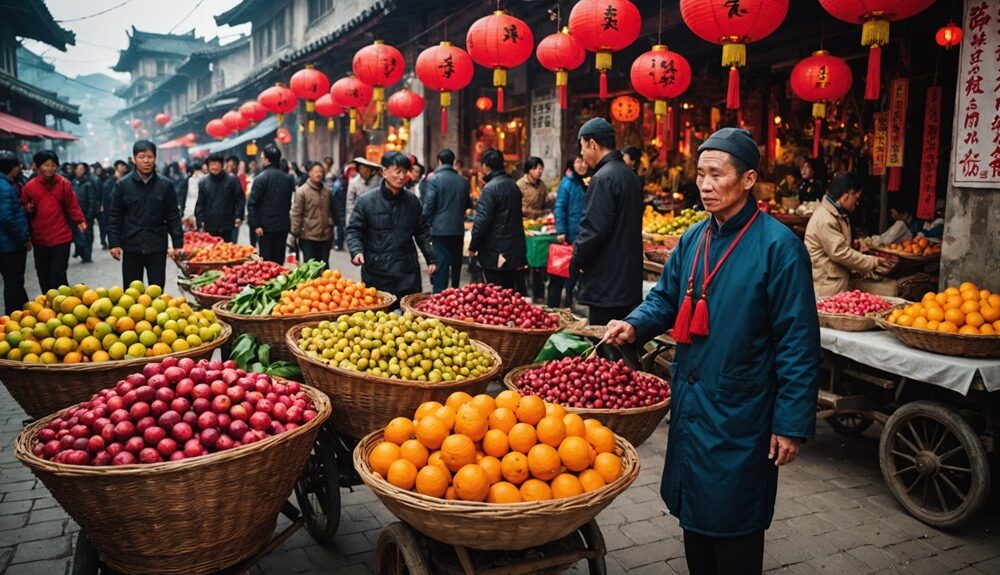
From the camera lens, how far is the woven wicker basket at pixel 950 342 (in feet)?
12.7

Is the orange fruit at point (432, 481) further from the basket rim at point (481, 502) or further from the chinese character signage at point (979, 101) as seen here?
the chinese character signage at point (979, 101)

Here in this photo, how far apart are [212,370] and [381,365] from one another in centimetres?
80

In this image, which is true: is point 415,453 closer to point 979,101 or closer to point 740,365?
point 740,365

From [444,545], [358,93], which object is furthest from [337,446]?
[358,93]

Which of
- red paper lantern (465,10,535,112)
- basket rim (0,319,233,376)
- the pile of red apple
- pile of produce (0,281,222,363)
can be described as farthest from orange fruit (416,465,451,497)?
red paper lantern (465,10,535,112)

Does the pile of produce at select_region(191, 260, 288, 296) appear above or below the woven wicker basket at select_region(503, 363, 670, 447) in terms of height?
above

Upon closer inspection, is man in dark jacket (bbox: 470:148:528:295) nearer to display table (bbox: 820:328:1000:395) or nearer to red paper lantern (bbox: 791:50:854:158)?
red paper lantern (bbox: 791:50:854:158)

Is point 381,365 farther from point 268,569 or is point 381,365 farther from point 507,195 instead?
point 507,195

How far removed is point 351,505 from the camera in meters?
4.13

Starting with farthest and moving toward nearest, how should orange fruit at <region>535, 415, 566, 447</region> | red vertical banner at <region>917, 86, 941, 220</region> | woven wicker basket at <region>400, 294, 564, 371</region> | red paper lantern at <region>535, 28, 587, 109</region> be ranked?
red paper lantern at <region>535, 28, 587, 109</region> → red vertical banner at <region>917, 86, 941, 220</region> → woven wicker basket at <region>400, 294, 564, 371</region> → orange fruit at <region>535, 415, 566, 447</region>

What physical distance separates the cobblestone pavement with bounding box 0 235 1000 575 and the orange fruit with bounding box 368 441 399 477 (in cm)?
114

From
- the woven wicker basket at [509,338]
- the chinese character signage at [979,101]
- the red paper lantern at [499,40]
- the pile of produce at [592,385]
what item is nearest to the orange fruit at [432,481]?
the pile of produce at [592,385]

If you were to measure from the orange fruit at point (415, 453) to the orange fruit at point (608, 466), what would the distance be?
64 centimetres

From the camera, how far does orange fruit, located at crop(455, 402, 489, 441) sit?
2.53 metres
